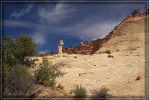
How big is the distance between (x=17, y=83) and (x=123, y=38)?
82.2 ft

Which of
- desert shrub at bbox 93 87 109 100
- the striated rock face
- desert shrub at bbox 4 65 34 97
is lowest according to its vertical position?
desert shrub at bbox 93 87 109 100

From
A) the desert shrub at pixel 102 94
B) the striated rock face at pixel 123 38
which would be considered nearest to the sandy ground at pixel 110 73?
the desert shrub at pixel 102 94

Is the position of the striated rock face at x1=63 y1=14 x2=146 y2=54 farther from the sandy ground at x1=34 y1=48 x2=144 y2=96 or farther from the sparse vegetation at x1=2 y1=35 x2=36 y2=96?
the sparse vegetation at x1=2 y1=35 x2=36 y2=96

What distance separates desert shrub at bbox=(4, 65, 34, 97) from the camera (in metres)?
22.4

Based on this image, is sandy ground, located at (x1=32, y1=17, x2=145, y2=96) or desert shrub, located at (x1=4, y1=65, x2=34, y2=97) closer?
desert shrub, located at (x1=4, y1=65, x2=34, y2=97)

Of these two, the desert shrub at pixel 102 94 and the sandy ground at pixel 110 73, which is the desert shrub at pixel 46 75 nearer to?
the sandy ground at pixel 110 73

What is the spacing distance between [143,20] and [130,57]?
1672 centimetres

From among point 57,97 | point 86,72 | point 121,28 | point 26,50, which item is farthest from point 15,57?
point 121,28

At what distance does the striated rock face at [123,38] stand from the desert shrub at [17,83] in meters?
20.1

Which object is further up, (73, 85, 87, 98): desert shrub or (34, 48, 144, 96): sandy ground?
(34, 48, 144, 96): sandy ground

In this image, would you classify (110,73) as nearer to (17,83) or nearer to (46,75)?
(46,75)

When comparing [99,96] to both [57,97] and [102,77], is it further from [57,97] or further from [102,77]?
[102,77]

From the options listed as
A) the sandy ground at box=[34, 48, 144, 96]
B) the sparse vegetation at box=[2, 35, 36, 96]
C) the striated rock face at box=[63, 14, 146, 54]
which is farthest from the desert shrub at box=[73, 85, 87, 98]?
the striated rock face at box=[63, 14, 146, 54]

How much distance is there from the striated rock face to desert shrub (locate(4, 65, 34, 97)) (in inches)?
790
